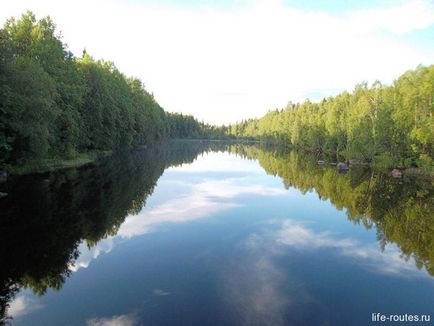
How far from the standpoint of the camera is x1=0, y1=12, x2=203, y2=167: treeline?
111 ft

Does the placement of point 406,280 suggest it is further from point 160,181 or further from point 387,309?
point 160,181

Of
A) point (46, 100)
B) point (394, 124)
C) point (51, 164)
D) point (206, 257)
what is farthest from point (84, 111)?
point (394, 124)

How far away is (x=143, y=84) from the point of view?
119 m

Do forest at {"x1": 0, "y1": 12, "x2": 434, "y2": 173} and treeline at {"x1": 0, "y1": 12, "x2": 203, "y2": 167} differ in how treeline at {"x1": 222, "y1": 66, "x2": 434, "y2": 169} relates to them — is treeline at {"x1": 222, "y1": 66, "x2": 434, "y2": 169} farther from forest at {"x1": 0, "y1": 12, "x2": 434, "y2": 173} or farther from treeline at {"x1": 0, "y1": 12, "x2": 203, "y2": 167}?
treeline at {"x1": 0, "y1": 12, "x2": 203, "y2": 167}

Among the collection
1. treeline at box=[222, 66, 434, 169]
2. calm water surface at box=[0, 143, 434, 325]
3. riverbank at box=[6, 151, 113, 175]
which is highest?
treeline at box=[222, 66, 434, 169]

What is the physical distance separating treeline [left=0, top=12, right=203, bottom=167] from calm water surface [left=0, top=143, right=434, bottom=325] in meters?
4.45

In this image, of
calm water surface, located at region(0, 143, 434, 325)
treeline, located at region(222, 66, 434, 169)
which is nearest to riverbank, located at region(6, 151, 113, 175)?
calm water surface, located at region(0, 143, 434, 325)

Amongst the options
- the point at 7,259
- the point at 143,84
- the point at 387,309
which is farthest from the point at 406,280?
A: the point at 143,84

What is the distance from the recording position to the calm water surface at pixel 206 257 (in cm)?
1236

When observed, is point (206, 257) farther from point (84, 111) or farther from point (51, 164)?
point (84, 111)

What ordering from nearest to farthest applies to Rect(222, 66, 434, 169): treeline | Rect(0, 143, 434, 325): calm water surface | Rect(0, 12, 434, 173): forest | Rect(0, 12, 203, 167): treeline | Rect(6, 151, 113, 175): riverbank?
Rect(0, 143, 434, 325): calm water surface → Rect(0, 12, 203, 167): treeline → Rect(0, 12, 434, 173): forest → Rect(6, 151, 113, 175): riverbank → Rect(222, 66, 434, 169): treeline

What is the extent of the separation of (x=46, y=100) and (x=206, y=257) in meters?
27.1

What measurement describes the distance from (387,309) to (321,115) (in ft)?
336

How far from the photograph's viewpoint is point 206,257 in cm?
1772
